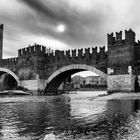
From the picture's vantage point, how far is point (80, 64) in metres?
25.1

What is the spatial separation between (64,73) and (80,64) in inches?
145

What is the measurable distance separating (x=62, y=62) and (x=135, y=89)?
33.4 feet

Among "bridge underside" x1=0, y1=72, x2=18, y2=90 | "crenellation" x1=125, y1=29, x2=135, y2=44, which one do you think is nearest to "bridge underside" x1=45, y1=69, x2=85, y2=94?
"crenellation" x1=125, y1=29, x2=135, y2=44

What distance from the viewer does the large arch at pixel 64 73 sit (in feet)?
78.4

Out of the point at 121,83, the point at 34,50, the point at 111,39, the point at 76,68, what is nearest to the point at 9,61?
the point at 34,50

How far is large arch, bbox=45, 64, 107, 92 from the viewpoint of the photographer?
23.9m

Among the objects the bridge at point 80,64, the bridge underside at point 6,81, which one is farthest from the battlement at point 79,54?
the bridge underside at point 6,81

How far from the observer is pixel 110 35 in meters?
21.9

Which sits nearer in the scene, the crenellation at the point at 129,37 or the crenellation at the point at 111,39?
the crenellation at the point at 129,37

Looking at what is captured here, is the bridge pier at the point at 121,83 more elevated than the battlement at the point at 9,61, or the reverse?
the battlement at the point at 9,61

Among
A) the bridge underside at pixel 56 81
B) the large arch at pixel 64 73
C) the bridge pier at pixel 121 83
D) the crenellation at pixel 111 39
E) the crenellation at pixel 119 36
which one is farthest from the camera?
the bridge underside at pixel 56 81

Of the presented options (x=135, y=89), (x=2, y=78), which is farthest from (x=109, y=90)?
(x=2, y=78)

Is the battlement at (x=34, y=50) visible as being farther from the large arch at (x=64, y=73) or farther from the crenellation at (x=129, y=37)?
the crenellation at (x=129, y=37)

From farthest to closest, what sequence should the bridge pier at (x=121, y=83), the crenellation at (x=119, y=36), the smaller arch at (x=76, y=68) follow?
the smaller arch at (x=76, y=68)
the crenellation at (x=119, y=36)
the bridge pier at (x=121, y=83)
